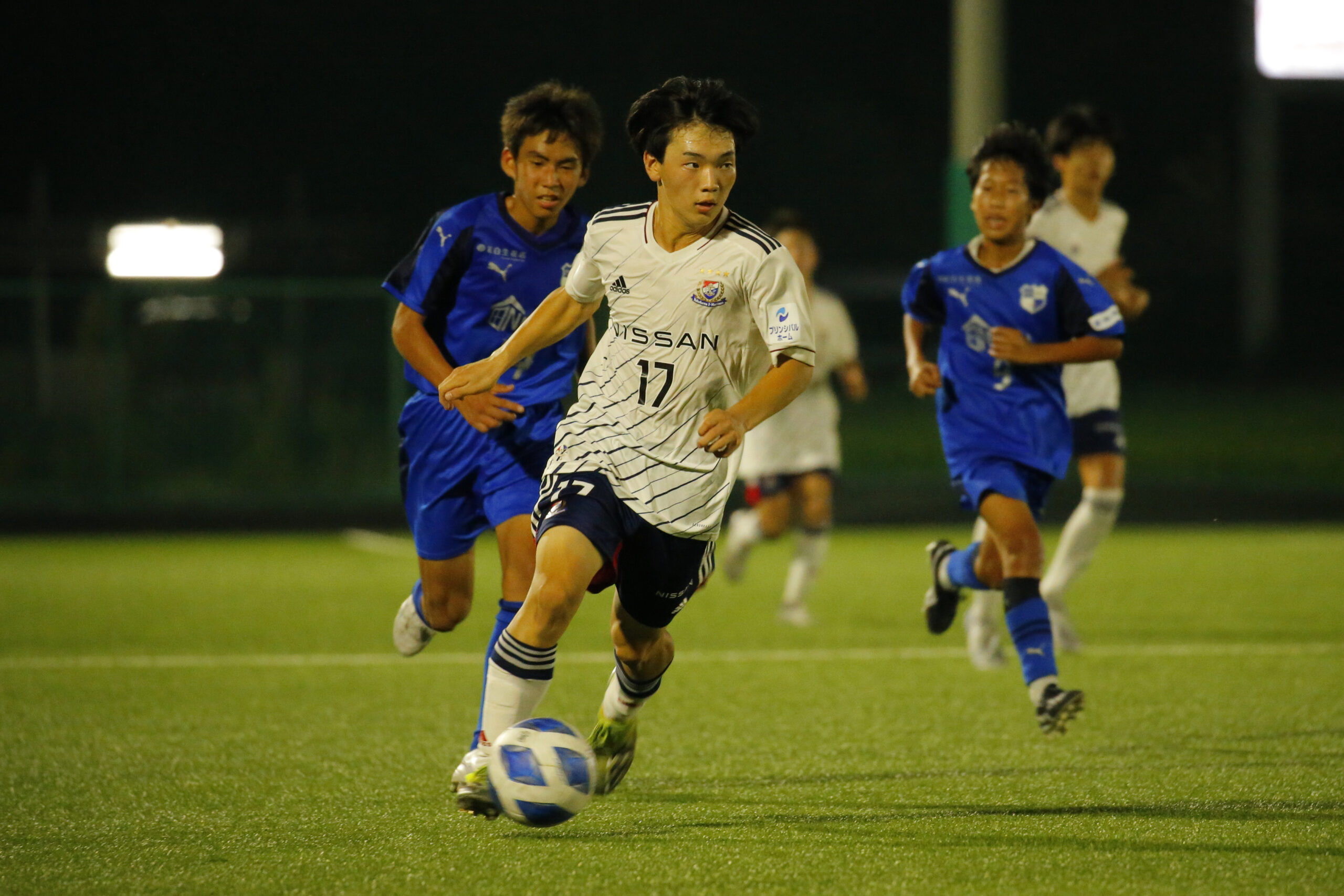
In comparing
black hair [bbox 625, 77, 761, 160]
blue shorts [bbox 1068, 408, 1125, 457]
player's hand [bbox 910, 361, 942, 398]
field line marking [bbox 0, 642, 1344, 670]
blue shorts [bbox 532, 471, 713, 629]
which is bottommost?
field line marking [bbox 0, 642, 1344, 670]

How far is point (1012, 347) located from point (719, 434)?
1905 millimetres

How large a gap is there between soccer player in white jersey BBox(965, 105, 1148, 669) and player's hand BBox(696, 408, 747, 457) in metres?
3.28

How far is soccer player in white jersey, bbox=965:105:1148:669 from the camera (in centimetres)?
668

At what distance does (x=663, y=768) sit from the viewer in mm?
4684

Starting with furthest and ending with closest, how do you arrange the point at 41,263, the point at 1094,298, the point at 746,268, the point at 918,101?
the point at 918,101 < the point at 41,263 < the point at 1094,298 < the point at 746,268

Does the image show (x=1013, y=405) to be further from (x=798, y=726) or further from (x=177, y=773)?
Answer: (x=177, y=773)

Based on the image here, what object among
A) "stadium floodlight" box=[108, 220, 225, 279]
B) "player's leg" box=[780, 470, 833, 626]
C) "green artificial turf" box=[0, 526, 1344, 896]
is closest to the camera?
"green artificial turf" box=[0, 526, 1344, 896]

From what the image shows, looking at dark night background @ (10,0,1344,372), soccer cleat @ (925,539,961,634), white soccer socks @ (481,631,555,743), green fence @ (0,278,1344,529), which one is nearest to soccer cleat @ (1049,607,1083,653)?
soccer cleat @ (925,539,961,634)

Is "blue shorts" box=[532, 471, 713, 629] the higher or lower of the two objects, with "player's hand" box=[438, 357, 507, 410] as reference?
lower

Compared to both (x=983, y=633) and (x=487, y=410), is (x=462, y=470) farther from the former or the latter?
(x=983, y=633)

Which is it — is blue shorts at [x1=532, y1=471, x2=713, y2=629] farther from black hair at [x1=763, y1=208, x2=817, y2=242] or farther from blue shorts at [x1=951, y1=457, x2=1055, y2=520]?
black hair at [x1=763, y1=208, x2=817, y2=242]

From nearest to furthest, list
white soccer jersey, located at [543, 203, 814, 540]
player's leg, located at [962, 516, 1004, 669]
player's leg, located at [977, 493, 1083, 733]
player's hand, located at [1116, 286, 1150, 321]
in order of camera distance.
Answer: white soccer jersey, located at [543, 203, 814, 540], player's leg, located at [977, 493, 1083, 733], player's hand, located at [1116, 286, 1150, 321], player's leg, located at [962, 516, 1004, 669]

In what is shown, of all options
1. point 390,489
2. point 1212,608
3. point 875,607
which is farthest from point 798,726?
point 390,489

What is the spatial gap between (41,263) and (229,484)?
478 cm
